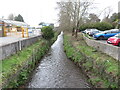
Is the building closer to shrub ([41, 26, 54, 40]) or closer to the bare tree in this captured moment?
shrub ([41, 26, 54, 40])

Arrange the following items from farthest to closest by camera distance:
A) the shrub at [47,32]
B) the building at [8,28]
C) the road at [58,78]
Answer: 1. the shrub at [47,32]
2. the building at [8,28]
3. the road at [58,78]

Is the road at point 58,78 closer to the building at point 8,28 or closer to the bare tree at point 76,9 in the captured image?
the building at point 8,28

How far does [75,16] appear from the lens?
24.1 meters

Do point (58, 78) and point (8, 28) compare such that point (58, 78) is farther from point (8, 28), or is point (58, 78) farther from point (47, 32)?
point (8, 28)

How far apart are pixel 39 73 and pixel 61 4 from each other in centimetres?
1951

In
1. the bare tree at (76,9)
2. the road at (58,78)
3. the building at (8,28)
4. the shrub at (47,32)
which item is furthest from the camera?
the bare tree at (76,9)

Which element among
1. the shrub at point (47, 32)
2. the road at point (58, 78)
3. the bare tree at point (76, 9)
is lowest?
the road at point (58, 78)

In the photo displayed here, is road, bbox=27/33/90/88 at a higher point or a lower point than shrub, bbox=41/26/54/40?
lower

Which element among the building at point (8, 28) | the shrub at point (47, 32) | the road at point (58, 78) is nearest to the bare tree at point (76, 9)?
the shrub at point (47, 32)

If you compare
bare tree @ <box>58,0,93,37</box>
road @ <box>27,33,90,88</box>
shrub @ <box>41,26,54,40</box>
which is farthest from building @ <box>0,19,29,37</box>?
road @ <box>27,33,90,88</box>

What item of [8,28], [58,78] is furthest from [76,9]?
[58,78]

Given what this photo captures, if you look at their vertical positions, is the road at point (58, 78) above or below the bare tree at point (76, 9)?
below

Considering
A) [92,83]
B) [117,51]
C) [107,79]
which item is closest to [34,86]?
[92,83]

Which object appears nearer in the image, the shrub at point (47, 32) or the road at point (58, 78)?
the road at point (58, 78)
